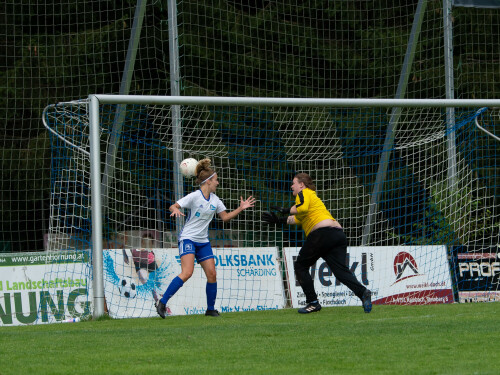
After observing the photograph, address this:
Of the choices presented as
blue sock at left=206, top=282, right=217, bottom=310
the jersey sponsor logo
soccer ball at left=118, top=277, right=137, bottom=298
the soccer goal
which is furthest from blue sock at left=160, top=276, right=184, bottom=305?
soccer ball at left=118, top=277, right=137, bottom=298

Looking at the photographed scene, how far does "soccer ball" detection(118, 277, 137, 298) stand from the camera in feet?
38.9

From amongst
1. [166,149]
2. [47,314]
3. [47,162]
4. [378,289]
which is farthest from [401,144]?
[47,162]

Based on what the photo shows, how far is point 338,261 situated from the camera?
411 inches

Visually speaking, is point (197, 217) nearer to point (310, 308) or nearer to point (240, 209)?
point (240, 209)

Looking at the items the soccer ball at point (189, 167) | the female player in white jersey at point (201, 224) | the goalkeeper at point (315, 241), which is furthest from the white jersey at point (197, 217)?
the goalkeeper at point (315, 241)

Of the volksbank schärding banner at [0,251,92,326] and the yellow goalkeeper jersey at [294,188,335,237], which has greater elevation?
the yellow goalkeeper jersey at [294,188,335,237]

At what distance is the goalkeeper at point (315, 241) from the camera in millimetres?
10368

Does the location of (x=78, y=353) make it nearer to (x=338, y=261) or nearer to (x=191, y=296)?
(x=338, y=261)

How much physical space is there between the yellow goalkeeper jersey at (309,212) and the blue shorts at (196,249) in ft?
3.81

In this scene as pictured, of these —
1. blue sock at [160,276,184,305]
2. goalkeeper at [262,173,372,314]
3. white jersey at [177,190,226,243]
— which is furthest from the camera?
white jersey at [177,190,226,243]

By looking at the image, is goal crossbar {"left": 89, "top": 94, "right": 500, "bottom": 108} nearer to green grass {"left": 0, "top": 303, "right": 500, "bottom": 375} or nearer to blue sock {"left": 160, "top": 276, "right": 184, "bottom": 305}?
blue sock {"left": 160, "top": 276, "right": 184, "bottom": 305}

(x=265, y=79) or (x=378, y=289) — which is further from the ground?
(x=265, y=79)

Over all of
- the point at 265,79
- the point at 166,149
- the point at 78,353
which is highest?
the point at 265,79

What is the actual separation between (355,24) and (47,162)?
7.68m
